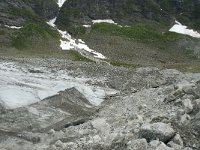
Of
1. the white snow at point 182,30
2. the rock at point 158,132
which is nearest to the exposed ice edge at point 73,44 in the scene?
the white snow at point 182,30

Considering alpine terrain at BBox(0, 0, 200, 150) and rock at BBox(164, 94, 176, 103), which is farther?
rock at BBox(164, 94, 176, 103)

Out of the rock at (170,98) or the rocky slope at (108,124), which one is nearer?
the rocky slope at (108,124)

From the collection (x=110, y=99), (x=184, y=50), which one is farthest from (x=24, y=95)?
(x=184, y=50)

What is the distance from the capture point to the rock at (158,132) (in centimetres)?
2155

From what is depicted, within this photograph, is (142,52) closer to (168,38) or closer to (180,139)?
(168,38)

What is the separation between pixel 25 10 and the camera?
469ft

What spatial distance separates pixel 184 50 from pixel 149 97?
293 feet

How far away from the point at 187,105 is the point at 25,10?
12230 cm

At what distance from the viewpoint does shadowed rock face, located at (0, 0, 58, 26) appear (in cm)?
13238

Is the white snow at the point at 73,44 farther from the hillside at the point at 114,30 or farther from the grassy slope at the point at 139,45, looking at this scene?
the grassy slope at the point at 139,45

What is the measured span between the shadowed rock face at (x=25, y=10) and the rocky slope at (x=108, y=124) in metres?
102

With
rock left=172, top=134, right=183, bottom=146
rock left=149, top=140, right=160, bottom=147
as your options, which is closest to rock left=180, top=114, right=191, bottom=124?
rock left=172, top=134, right=183, bottom=146

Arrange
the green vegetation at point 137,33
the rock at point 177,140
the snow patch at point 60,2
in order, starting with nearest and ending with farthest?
the rock at point 177,140 → the green vegetation at point 137,33 → the snow patch at point 60,2

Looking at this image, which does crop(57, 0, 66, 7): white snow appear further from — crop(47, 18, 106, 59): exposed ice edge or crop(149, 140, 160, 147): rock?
crop(149, 140, 160, 147): rock
